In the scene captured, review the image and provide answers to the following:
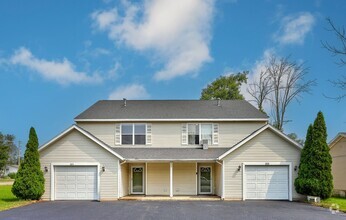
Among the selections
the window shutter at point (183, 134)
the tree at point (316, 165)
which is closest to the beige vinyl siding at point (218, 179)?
the window shutter at point (183, 134)

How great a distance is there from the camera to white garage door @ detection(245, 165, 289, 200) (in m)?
23.5

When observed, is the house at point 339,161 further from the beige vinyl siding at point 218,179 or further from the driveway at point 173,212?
the beige vinyl siding at point 218,179

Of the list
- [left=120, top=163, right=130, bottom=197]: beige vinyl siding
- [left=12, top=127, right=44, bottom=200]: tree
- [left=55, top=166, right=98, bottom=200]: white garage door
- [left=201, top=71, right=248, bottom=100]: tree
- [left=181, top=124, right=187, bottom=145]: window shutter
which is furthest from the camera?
[left=201, top=71, right=248, bottom=100]: tree

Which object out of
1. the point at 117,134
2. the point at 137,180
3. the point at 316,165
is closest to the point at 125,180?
the point at 137,180

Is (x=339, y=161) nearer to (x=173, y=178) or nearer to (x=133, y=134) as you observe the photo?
(x=173, y=178)

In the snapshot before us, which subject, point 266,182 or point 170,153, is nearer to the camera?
point 266,182

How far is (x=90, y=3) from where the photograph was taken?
22531mm

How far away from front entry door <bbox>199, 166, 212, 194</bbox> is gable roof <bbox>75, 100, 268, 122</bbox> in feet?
11.9

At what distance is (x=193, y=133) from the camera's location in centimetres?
2673

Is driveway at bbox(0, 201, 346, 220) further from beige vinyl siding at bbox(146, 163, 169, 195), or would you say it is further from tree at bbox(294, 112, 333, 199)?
beige vinyl siding at bbox(146, 163, 169, 195)

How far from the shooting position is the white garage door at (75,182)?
930 inches

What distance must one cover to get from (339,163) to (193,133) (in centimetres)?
1089

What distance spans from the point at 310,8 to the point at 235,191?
11941 millimetres

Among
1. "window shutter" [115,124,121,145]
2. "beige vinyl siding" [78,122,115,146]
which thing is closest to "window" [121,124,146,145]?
"window shutter" [115,124,121,145]
